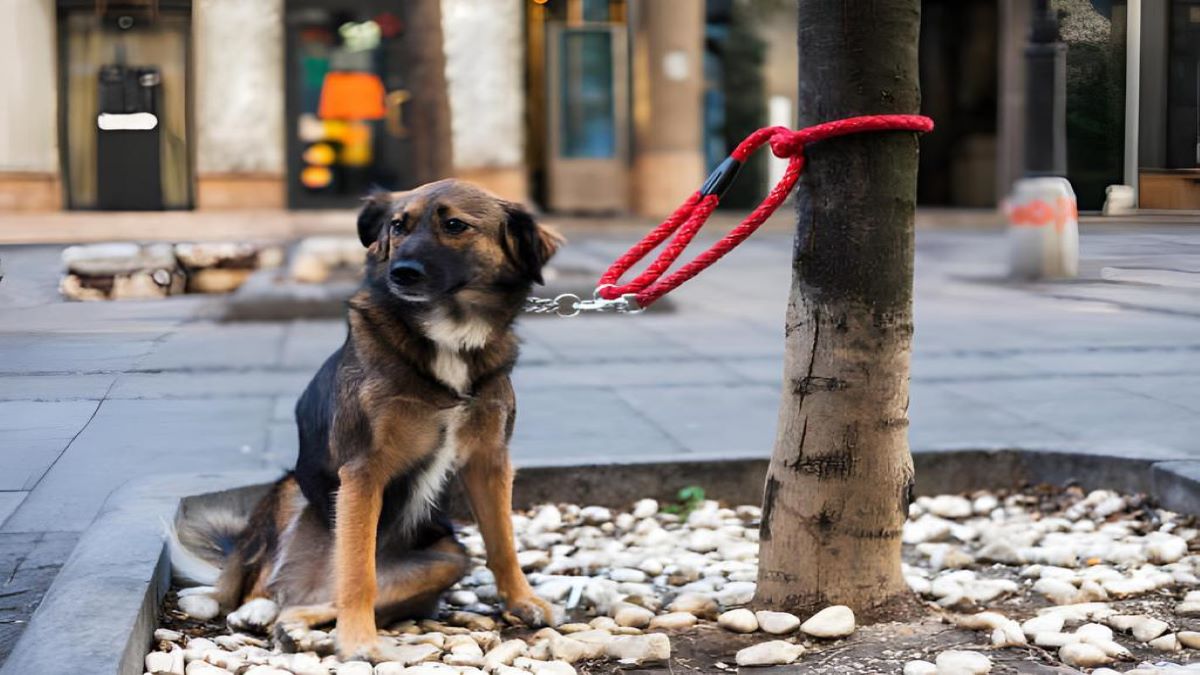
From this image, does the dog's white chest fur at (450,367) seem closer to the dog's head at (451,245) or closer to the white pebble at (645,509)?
the dog's head at (451,245)

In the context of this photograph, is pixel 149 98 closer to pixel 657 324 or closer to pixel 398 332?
pixel 398 332

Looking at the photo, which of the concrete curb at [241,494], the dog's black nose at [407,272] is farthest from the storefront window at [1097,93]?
the concrete curb at [241,494]

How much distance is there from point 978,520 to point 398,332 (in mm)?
2191

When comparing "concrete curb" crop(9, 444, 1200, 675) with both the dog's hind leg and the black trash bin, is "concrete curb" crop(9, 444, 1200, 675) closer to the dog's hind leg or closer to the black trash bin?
the dog's hind leg

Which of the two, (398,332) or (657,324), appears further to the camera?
(657,324)

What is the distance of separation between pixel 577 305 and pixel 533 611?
75 centimetres

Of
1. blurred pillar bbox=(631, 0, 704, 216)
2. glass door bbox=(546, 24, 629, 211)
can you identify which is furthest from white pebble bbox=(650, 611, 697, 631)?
blurred pillar bbox=(631, 0, 704, 216)

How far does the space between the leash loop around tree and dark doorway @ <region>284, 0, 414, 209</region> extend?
A: 602 millimetres

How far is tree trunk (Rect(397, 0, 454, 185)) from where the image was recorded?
6.09 m

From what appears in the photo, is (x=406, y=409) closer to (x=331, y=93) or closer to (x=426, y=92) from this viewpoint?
(x=331, y=93)

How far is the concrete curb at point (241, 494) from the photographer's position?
2668 millimetres

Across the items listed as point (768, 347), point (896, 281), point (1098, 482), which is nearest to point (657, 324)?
point (768, 347)

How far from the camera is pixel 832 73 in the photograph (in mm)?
3113

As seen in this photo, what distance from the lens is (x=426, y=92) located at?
805 centimetres
